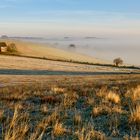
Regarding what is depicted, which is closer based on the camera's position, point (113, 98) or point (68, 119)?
point (68, 119)

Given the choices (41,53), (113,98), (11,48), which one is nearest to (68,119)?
(113,98)

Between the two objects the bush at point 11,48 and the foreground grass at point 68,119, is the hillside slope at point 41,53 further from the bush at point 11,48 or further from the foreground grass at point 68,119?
the foreground grass at point 68,119

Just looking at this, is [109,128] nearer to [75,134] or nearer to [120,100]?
[75,134]

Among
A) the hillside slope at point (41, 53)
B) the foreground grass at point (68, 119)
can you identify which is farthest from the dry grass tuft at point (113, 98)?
the hillside slope at point (41, 53)

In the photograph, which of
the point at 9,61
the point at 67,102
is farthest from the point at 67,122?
the point at 9,61

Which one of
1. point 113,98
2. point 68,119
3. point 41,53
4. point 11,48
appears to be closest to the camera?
point 68,119

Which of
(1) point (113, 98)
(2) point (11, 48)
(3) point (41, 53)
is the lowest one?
(3) point (41, 53)

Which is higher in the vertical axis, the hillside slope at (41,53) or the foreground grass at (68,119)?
the foreground grass at (68,119)

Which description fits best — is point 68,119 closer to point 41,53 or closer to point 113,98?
point 113,98

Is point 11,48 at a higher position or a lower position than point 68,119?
lower

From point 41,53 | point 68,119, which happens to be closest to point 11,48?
point 41,53

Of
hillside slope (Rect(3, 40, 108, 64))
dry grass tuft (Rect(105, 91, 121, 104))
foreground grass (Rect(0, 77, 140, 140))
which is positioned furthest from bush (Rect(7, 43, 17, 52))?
dry grass tuft (Rect(105, 91, 121, 104))

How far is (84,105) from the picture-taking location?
15.9 metres

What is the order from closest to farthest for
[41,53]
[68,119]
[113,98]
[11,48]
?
1. [68,119]
2. [113,98]
3. [11,48]
4. [41,53]
